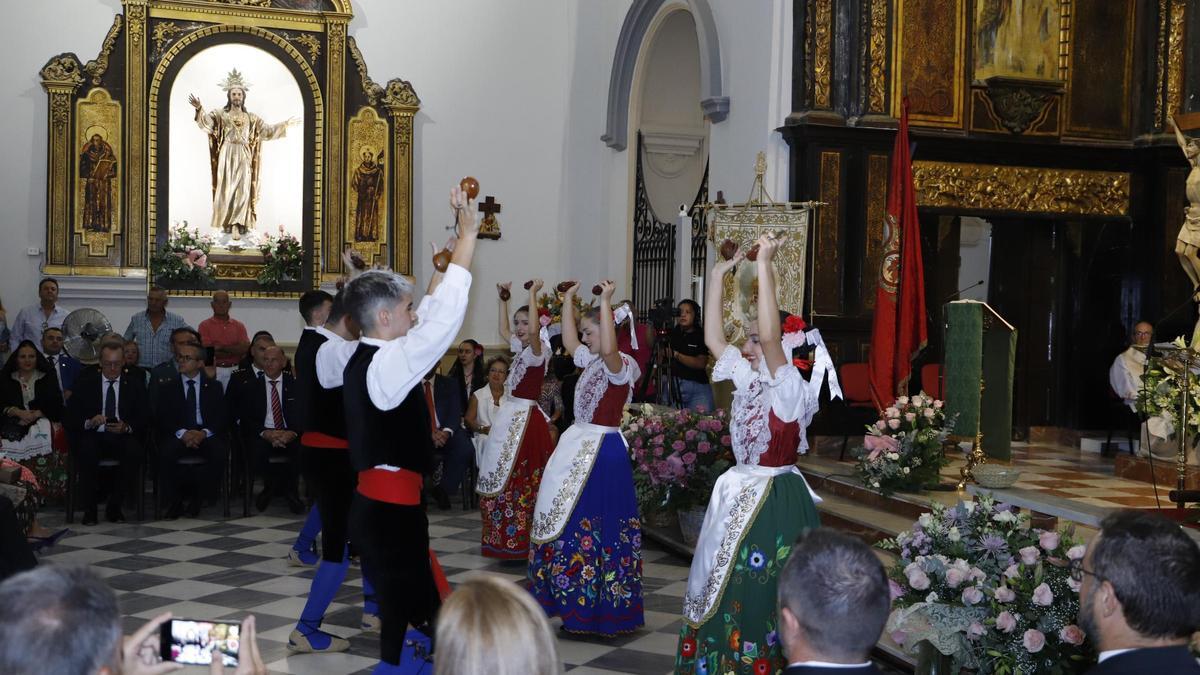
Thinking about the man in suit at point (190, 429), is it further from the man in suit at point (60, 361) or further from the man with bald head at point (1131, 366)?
the man with bald head at point (1131, 366)

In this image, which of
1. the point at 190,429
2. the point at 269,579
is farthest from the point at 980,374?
the point at 190,429

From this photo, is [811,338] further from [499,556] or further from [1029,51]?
[1029,51]

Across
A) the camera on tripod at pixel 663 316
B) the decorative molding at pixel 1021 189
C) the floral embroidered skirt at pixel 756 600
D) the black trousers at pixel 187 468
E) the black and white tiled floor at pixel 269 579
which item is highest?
the decorative molding at pixel 1021 189

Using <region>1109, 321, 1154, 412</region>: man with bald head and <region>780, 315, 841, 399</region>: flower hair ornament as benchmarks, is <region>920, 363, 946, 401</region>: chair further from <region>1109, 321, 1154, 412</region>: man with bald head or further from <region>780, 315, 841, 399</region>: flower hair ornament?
<region>780, 315, 841, 399</region>: flower hair ornament

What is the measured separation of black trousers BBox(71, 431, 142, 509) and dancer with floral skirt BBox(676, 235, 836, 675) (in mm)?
5808

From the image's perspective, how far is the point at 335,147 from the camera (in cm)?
1312

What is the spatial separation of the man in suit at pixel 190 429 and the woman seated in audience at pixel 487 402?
187cm

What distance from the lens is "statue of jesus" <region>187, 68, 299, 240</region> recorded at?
12.9 m

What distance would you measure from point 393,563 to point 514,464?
3364mm

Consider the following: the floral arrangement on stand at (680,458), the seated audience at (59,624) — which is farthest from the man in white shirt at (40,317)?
the seated audience at (59,624)

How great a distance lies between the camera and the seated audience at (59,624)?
1.84 metres

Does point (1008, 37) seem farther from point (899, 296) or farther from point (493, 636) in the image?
point (493, 636)

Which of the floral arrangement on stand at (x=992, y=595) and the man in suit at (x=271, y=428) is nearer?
the floral arrangement on stand at (x=992, y=595)

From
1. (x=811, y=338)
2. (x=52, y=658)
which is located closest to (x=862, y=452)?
(x=811, y=338)
